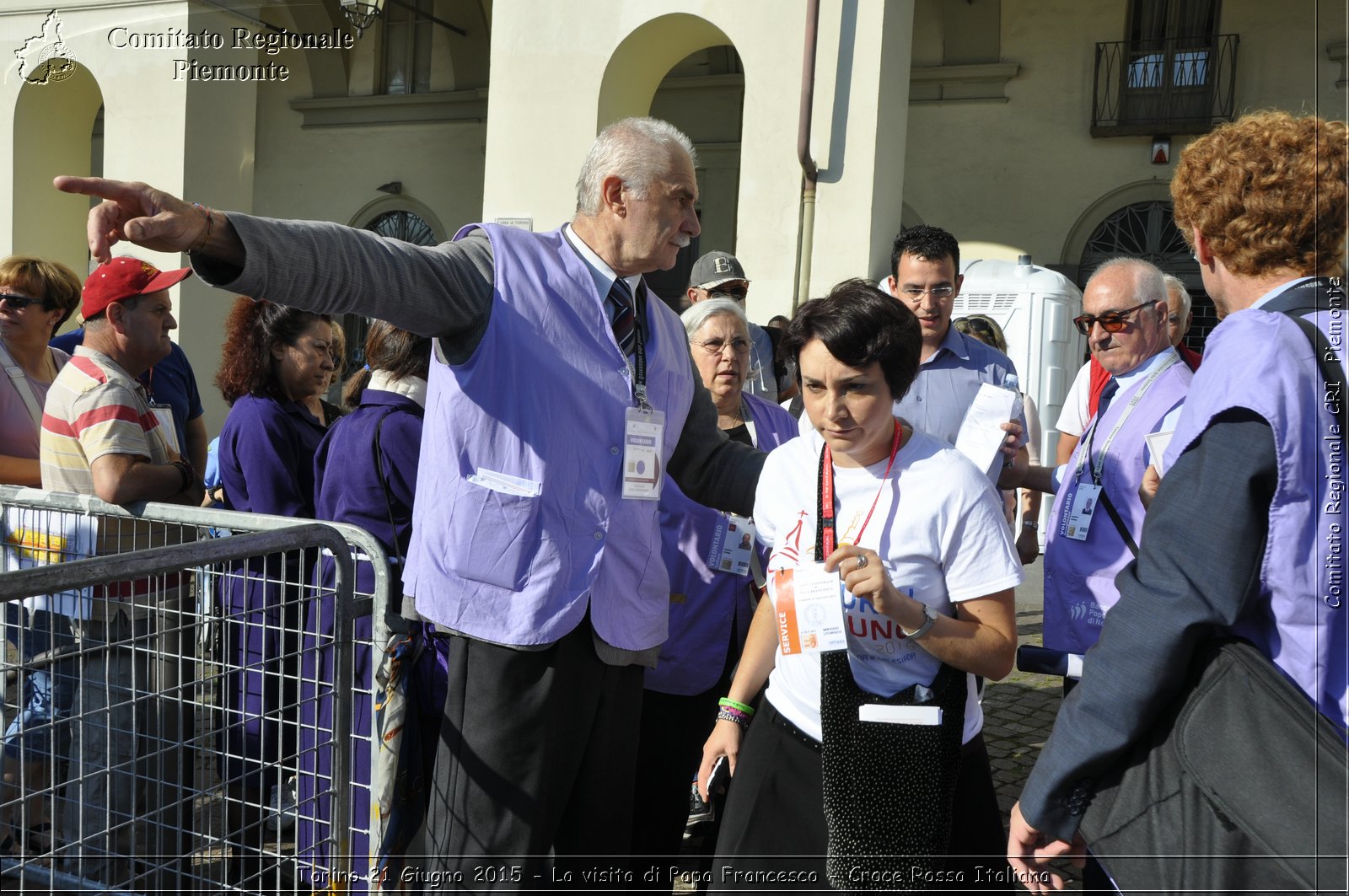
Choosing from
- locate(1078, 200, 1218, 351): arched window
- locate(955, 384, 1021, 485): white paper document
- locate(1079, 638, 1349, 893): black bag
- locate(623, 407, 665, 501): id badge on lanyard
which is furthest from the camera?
locate(1078, 200, 1218, 351): arched window

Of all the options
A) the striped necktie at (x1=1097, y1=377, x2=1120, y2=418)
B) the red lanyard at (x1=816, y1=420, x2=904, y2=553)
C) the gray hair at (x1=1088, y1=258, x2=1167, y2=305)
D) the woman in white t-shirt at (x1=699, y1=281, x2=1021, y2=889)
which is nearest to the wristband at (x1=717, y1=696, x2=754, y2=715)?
the woman in white t-shirt at (x1=699, y1=281, x2=1021, y2=889)

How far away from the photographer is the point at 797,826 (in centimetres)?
234

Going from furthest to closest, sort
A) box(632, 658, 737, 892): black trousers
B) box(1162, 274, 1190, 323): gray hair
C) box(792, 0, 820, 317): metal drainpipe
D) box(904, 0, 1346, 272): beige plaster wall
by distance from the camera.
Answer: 1. box(904, 0, 1346, 272): beige plaster wall
2. box(792, 0, 820, 317): metal drainpipe
3. box(1162, 274, 1190, 323): gray hair
4. box(632, 658, 737, 892): black trousers

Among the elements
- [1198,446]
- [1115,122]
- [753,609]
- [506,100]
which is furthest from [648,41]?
[1198,446]

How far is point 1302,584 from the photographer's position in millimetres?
1641

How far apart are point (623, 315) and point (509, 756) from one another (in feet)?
3.50

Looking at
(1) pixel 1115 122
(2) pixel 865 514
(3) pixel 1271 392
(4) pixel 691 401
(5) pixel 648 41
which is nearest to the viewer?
(3) pixel 1271 392

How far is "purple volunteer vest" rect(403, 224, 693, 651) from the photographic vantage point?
241 cm

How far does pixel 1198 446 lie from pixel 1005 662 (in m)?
0.73

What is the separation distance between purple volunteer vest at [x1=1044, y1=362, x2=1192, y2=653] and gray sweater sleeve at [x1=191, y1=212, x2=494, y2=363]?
2.00m

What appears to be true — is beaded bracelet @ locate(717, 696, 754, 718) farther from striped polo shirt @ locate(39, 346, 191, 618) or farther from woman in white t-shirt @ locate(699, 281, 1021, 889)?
striped polo shirt @ locate(39, 346, 191, 618)

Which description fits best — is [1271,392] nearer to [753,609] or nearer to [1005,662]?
[1005,662]

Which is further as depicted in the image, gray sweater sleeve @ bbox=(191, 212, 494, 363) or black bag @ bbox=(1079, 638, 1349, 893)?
gray sweater sleeve @ bbox=(191, 212, 494, 363)

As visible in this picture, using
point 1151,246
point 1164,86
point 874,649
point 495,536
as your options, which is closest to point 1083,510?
point 874,649
